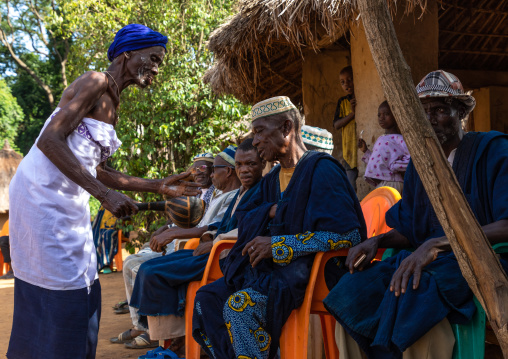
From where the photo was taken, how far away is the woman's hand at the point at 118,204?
2.43 m

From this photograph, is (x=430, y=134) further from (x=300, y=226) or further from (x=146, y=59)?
(x=146, y=59)

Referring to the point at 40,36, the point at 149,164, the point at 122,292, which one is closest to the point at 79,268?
the point at 122,292

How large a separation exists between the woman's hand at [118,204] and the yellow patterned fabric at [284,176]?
1.27m

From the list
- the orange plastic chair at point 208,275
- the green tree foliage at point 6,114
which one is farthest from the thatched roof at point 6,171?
the orange plastic chair at point 208,275

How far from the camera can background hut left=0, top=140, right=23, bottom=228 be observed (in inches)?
508

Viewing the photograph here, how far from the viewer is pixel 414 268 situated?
8.27ft

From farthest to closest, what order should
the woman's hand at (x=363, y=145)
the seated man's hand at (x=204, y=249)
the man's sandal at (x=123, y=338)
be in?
the woman's hand at (x=363, y=145) < the man's sandal at (x=123, y=338) < the seated man's hand at (x=204, y=249)

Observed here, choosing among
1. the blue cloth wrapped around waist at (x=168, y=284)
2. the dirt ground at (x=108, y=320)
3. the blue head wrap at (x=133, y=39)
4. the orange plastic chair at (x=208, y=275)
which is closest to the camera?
the blue head wrap at (x=133, y=39)

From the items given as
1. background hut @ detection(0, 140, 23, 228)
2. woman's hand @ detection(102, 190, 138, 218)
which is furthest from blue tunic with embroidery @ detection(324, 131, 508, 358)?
background hut @ detection(0, 140, 23, 228)

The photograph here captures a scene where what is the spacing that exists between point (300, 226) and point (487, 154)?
1034 mm

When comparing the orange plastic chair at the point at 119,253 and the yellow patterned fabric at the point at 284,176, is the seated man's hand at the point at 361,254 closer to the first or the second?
the yellow patterned fabric at the point at 284,176

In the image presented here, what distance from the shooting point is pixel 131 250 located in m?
9.86

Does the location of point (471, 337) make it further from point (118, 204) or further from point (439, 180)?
point (118, 204)

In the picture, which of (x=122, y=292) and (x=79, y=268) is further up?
(x=79, y=268)
